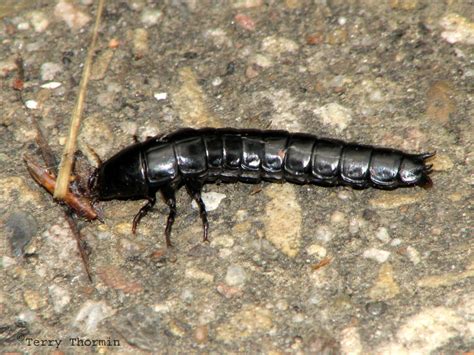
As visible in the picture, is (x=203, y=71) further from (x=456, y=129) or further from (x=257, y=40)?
(x=456, y=129)

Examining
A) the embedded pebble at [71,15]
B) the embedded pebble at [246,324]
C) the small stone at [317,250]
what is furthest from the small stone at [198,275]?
the embedded pebble at [71,15]

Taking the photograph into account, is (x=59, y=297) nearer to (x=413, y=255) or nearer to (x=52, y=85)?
(x=52, y=85)

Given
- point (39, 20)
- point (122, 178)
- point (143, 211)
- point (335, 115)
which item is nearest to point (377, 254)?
point (335, 115)

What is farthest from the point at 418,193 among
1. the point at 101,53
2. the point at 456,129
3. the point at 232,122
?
the point at 101,53

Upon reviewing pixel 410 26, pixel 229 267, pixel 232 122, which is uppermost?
pixel 410 26

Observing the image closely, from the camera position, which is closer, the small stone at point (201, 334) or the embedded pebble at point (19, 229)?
the small stone at point (201, 334)

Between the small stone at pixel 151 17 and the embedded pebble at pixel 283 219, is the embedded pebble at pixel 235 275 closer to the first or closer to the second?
the embedded pebble at pixel 283 219

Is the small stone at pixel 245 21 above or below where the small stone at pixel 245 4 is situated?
below

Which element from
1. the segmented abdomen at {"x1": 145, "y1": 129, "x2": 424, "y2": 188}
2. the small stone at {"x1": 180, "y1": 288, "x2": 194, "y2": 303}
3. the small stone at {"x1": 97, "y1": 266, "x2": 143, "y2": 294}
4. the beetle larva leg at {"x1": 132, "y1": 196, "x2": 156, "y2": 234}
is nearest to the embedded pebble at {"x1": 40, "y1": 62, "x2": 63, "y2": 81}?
the segmented abdomen at {"x1": 145, "y1": 129, "x2": 424, "y2": 188}
